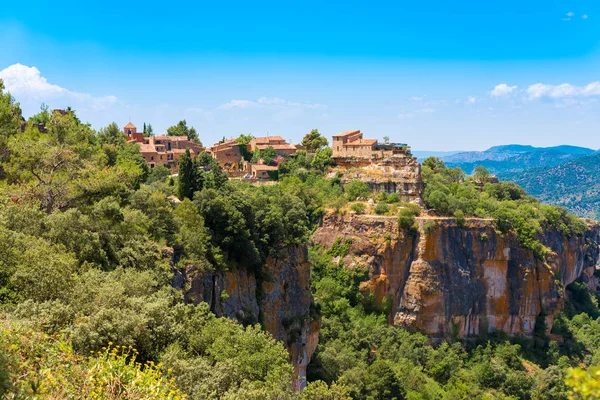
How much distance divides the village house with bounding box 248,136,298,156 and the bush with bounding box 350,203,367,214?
2192cm

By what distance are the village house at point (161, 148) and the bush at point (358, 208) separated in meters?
20.9

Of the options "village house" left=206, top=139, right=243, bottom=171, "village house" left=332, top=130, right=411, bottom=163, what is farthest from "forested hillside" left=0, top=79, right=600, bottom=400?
"village house" left=206, top=139, right=243, bottom=171

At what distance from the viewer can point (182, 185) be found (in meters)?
39.7

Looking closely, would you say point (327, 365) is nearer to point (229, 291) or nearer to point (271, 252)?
point (271, 252)

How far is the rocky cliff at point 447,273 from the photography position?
187 ft

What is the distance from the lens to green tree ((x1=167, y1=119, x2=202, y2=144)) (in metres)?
89.6

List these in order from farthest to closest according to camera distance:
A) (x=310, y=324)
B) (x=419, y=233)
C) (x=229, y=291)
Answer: (x=419, y=233) → (x=310, y=324) → (x=229, y=291)

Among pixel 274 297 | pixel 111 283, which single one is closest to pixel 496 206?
pixel 274 297

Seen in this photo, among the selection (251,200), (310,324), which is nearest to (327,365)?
(310,324)

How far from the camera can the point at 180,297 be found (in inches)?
894

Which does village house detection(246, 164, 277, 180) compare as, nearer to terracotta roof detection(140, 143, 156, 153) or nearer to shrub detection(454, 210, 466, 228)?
terracotta roof detection(140, 143, 156, 153)

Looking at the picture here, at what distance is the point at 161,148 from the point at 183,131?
1725 centimetres

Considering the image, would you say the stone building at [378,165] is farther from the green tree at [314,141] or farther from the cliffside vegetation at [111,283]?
the cliffside vegetation at [111,283]

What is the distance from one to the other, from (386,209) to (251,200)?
23951mm
